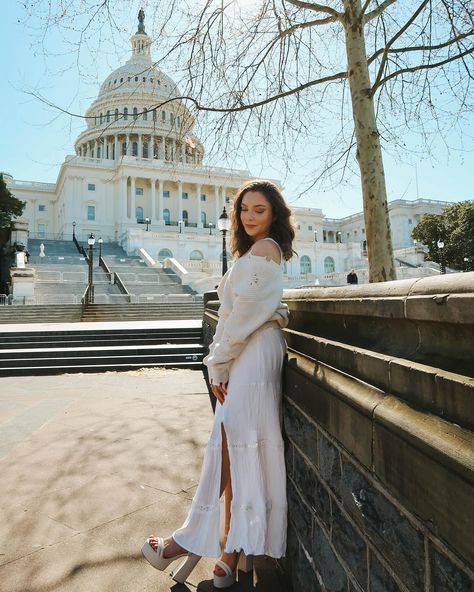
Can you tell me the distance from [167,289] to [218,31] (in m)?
23.5

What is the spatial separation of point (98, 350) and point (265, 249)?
8.72m

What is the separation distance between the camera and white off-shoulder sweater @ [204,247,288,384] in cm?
209

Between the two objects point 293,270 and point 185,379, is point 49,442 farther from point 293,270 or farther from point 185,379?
point 293,270

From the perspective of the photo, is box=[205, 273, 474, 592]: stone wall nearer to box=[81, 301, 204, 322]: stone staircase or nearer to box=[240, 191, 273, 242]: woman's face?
box=[240, 191, 273, 242]: woman's face

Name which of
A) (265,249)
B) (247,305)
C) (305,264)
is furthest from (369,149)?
(305,264)

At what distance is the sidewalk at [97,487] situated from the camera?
2348 mm

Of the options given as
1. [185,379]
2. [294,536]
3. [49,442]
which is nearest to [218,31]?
[185,379]

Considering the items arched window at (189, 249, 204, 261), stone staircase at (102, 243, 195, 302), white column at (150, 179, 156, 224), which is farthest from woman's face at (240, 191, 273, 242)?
white column at (150, 179, 156, 224)

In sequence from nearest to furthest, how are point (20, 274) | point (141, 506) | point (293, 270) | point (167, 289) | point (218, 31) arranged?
point (141, 506) → point (218, 31) → point (20, 274) → point (167, 289) → point (293, 270)

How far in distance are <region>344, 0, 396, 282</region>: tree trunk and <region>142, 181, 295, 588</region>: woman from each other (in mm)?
4135

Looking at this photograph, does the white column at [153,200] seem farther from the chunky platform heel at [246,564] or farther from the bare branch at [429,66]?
the chunky platform heel at [246,564]

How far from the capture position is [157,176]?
67000mm

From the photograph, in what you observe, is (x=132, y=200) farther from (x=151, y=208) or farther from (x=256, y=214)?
(x=256, y=214)

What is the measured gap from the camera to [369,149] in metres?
5.99
